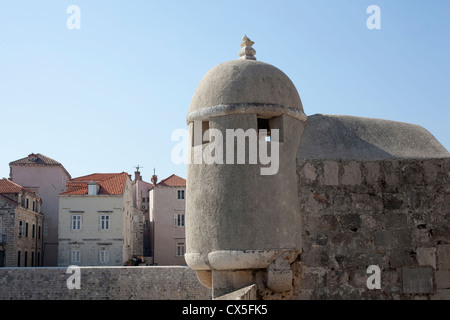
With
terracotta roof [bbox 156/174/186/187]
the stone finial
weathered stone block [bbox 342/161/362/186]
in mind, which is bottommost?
weathered stone block [bbox 342/161/362/186]

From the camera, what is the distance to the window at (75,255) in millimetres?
39031

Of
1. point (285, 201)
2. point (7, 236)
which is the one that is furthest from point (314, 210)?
point (7, 236)

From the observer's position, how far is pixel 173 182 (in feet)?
150

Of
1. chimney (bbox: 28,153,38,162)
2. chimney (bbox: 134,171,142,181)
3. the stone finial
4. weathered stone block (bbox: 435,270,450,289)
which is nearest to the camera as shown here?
weathered stone block (bbox: 435,270,450,289)

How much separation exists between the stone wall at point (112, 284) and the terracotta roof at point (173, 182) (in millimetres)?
15048

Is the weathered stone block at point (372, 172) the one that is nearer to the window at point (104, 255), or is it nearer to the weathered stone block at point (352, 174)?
the weathered stone block at point (352, 174)

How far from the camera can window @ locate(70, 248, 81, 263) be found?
39.0m

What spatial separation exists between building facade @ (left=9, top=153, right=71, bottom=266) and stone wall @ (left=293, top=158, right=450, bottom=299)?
132 feet

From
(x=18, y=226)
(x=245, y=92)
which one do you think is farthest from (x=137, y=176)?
(x=245, y=92)

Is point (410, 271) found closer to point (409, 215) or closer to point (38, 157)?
point (409, 215)

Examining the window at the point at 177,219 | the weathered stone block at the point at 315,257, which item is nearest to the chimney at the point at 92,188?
the window at the point at 177,219

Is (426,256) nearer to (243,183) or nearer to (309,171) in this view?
(309,171)

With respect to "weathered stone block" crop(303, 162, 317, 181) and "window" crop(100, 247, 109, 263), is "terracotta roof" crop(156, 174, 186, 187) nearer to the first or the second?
"window" crop(100, 247, 109, 263)

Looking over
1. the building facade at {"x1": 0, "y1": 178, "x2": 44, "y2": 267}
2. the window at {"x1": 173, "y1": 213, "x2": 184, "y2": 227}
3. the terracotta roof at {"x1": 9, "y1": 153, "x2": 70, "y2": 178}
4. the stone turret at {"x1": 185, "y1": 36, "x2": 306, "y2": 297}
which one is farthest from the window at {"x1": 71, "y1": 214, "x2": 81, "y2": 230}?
the stone turret at {"x1": 185, "y1": 36, "x2": 306, "y2": 297}
